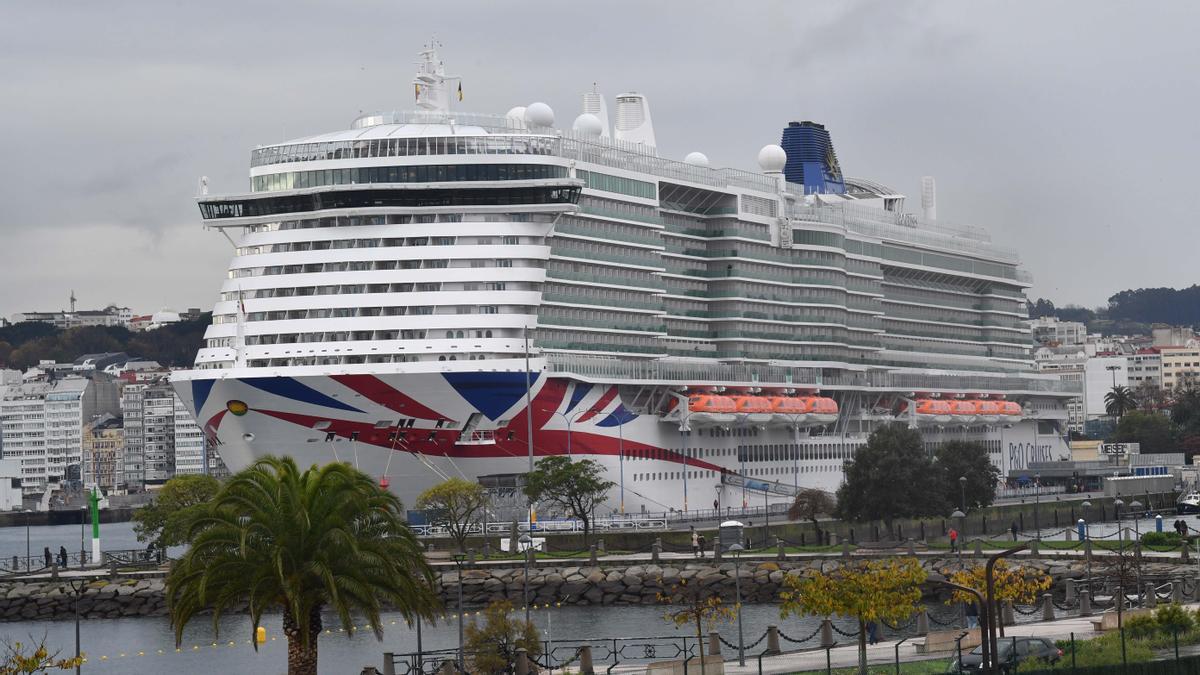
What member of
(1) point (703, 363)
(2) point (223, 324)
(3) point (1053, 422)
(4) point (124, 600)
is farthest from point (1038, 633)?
(3) point (1053, 422)

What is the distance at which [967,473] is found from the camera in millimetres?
100188

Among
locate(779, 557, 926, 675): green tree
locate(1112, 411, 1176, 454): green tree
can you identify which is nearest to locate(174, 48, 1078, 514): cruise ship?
locate(779, 557, 926, 675): green tree

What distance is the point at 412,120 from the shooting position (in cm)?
9075

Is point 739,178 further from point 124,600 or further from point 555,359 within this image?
point 124,600

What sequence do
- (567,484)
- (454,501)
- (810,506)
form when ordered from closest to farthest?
1. (454,501)
2. (567,484)
3. (810,506)

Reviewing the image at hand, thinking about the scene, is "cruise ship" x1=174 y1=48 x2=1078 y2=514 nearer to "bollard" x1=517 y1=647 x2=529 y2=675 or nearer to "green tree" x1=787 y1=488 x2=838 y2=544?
"green tree" x1=787 y1=488 x2=838 y2=544

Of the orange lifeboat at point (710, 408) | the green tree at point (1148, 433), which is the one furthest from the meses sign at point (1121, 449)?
the orange lifeboat at point (710, 408)

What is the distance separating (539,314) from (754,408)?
18898 mm

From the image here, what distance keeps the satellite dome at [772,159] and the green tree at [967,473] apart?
2133 centimetres

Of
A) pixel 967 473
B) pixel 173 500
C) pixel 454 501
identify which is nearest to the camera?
pixel 454 501

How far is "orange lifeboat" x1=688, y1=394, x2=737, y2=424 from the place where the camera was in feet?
316

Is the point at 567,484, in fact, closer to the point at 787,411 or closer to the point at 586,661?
the point at 787,411

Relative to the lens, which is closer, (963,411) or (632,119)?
(632,119)

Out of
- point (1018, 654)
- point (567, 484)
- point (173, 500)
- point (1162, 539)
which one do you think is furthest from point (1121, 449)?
point (1018, 654)
